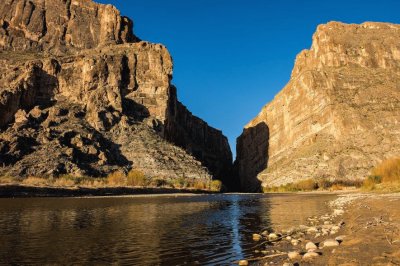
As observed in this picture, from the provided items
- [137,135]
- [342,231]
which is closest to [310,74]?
[137,135]

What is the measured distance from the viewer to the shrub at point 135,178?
100062mm

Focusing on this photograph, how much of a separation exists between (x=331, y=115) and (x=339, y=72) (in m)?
22.0

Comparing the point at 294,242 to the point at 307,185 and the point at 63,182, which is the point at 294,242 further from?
the point at 307,185

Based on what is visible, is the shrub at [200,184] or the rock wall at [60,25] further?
the rock wall at [60,25]

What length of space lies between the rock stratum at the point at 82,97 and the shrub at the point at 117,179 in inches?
143

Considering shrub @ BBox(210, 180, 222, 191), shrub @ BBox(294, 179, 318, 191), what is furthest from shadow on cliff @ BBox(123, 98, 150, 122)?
shrub @ BBox(294, 179, 318, 191)

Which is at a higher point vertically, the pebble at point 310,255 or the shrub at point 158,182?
the shrub at point 158,182

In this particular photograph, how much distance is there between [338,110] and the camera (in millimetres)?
124688

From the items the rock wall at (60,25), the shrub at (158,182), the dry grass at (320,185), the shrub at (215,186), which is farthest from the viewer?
the rock wall at (60,25)

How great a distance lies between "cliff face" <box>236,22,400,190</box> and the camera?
112m

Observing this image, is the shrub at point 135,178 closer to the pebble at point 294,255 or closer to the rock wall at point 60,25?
the rock wall at point 60,25

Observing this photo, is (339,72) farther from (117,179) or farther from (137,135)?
(117,179)

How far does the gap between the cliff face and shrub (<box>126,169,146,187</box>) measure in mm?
52654

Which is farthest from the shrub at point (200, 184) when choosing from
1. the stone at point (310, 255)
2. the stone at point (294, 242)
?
the stone at point (310, 255)
